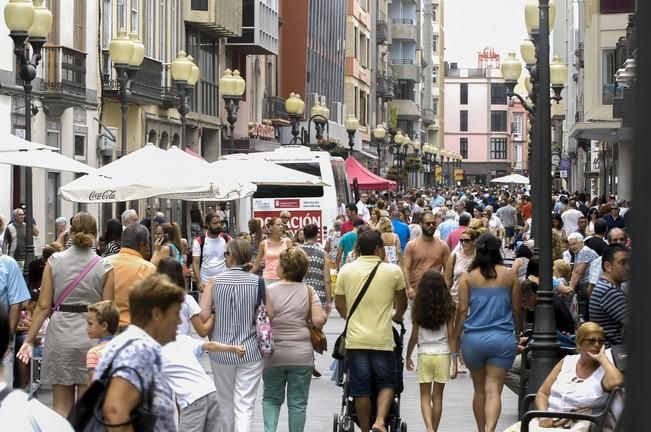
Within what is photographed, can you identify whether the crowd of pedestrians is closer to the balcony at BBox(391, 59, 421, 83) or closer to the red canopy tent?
the red canopy tent

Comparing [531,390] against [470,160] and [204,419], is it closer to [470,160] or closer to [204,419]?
[204,419]

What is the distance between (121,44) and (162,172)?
5974 mm

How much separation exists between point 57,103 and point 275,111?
27844 millimetres

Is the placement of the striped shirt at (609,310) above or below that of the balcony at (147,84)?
below

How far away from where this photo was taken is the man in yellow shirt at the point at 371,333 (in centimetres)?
1018

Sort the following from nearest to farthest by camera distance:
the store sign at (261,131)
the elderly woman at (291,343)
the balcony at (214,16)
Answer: the elderly woman at (291,343), the balcony at (214,16), the store sign at (261,131)

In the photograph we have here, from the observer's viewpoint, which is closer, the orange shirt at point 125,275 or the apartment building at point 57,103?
the orange shirt at point 125,275

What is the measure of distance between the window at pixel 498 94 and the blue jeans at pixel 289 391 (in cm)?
16956

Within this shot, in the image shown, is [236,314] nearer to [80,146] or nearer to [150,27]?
[80,146]

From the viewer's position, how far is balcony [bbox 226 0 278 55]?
5175cm

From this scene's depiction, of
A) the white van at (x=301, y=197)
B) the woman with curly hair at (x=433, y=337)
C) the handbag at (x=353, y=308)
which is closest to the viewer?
the handbag at (x=353, y=308)

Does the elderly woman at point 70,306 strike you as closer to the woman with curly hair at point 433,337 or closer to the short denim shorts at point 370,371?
the short denim shorts at point 370,371

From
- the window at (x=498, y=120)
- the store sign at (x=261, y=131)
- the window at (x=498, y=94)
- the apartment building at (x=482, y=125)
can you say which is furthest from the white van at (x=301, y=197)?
the window at (x=498, y=120)

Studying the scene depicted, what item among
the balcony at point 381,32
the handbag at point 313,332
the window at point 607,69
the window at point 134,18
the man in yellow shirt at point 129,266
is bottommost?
the handbag at point 313,332
